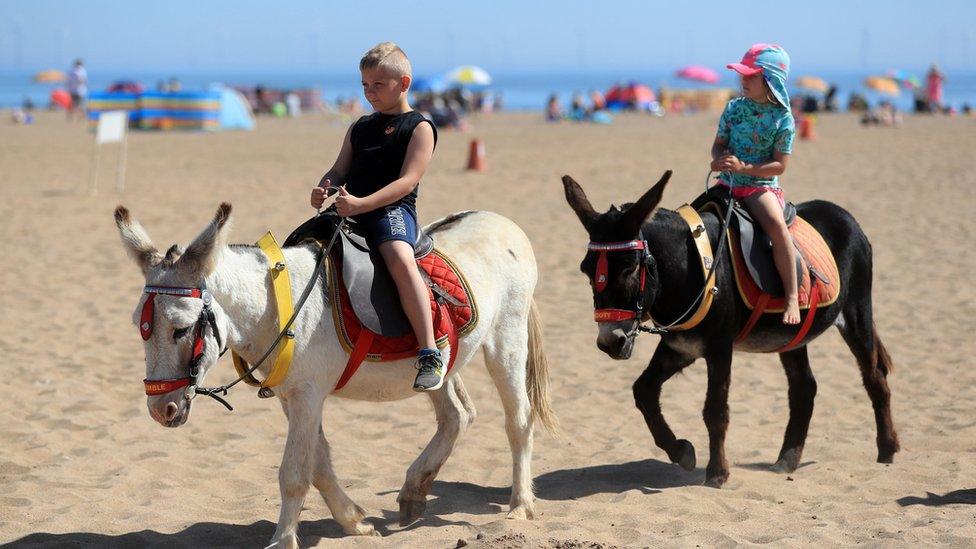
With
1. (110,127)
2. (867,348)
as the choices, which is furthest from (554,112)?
(867,348)

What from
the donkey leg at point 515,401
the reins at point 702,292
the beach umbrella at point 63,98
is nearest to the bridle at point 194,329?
the donkey leg at point 515,401

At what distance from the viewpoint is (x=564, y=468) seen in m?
5.95

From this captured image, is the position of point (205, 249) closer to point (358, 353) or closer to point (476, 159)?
point (358, 353)

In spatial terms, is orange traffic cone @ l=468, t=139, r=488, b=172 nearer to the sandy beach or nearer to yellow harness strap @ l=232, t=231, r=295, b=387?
the sandy beach

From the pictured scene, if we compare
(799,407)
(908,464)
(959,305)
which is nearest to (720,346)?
(799,407)

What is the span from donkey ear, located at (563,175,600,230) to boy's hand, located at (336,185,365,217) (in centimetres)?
116

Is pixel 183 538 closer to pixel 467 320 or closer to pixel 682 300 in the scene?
pixel 467 320

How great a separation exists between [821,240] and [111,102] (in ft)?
93.4

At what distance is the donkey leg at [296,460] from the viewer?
4207mm

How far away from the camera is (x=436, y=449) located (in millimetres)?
5059

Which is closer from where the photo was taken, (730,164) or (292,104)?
(730,164)

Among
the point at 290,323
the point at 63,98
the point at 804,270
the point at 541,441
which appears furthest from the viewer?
the point at 63,98

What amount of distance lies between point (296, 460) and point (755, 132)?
2892mm

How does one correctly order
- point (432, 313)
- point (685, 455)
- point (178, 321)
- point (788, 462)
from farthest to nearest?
point (788, 462) → point (685, 455) → point (432, 313) → point (178, 321)
